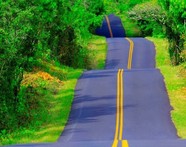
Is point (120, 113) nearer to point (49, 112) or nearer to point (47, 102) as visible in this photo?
point (49, 112)

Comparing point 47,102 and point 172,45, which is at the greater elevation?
point 47,102

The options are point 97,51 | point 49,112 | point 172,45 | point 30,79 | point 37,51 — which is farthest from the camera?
point 97,51

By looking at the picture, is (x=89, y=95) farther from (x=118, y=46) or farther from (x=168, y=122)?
(x=118, y=46)

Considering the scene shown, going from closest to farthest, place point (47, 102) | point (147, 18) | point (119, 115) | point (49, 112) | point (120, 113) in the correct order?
point (119, 115) < point (120, 113) < point (49, 112) < point (47, 102) < point (147, 18)

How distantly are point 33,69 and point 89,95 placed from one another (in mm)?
9541

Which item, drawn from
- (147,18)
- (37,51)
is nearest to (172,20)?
(37,51)

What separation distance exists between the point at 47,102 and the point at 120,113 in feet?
21.8

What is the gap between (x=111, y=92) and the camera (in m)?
41.1

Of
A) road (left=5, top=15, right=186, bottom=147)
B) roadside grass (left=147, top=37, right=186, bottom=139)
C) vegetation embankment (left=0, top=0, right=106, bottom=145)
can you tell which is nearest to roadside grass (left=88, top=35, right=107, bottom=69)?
vegetation embankment (left=0, top=0, right=106, bottom=145)

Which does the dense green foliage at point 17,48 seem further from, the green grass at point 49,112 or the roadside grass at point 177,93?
the roadside grass at point 177,93

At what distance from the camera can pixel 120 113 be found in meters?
34.3

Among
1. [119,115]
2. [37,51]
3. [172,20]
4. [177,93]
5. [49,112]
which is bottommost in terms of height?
[37,51]

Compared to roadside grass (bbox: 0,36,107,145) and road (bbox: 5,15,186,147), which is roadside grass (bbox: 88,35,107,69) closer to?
roadside grass (bbox: 0,36,107,145)

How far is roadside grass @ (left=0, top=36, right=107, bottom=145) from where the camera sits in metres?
30.1
